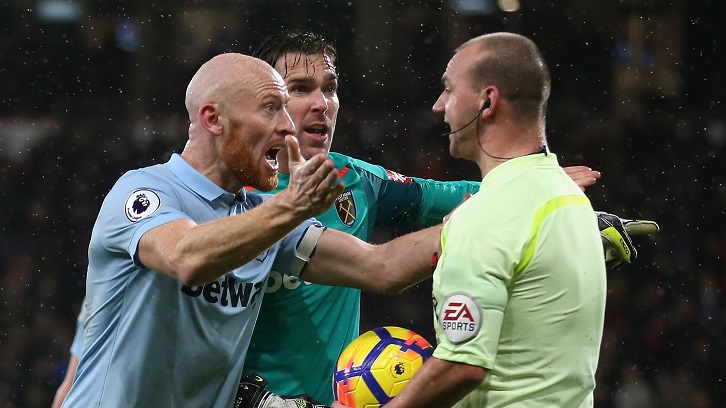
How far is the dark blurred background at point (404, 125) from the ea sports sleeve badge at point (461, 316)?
5.27m

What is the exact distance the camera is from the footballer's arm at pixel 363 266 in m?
3.22

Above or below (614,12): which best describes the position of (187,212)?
above

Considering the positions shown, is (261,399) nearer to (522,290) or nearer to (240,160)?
(240,160)

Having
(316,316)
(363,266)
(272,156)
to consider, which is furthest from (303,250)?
(316,316)

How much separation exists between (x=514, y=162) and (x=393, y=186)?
149 centimetres

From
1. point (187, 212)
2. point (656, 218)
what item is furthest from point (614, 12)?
point (187, 212)

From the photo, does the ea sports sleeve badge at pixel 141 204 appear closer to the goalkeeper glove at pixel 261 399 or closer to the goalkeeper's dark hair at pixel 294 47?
the goalkeeper glove at pixel 261 399

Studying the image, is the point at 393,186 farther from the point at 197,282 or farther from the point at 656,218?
the point at 656,218

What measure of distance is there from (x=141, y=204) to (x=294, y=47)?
125cm

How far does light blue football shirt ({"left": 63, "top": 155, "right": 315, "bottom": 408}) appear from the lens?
2912 mm

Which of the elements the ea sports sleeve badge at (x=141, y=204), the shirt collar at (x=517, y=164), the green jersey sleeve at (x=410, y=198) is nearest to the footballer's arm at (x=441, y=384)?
the shirt collar at (x=517, y=164)

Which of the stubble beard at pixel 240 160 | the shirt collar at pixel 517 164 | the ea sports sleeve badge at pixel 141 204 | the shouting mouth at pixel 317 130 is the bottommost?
the shouting mouth at pixel 317 130

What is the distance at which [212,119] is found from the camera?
311cm

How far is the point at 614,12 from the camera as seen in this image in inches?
336
